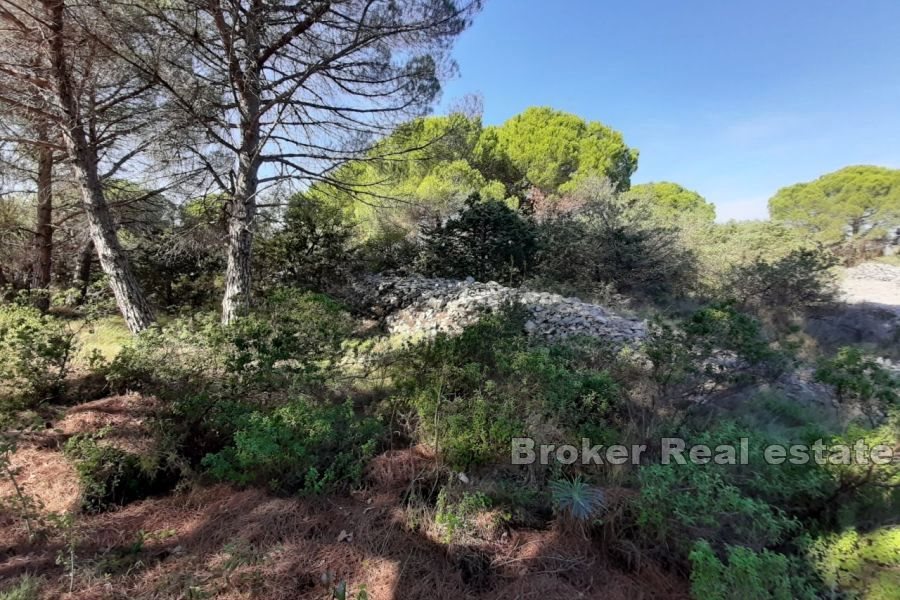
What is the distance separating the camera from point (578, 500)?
74.2 inches

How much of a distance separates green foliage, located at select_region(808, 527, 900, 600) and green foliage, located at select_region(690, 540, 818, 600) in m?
0.16

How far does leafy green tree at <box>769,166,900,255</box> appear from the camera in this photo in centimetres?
1443

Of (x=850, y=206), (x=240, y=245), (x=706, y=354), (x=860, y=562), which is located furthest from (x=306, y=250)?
(x=850, y=206)

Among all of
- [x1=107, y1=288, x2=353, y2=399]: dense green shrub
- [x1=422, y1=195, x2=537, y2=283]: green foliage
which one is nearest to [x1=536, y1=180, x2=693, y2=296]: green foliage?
[x1=422, y1=195, x2=537, y2=283]: green foliage

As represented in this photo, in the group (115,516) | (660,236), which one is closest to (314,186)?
(115,516)

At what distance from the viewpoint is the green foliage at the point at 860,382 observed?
7.72 ft

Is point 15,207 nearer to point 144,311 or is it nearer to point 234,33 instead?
point 144,311

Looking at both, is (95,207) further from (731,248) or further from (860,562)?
(731,248)

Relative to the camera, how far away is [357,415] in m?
3.09

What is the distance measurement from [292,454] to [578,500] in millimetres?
1547

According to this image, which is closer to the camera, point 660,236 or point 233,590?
point 233,590

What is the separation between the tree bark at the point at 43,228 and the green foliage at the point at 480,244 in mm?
6101

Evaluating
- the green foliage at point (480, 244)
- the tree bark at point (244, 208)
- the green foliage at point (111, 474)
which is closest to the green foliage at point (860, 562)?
the green foliage at point (111, 474)

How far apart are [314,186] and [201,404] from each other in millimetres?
3607
